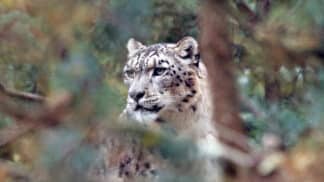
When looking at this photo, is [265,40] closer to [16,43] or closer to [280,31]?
[280,31]

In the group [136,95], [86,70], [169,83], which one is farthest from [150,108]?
[86,70]

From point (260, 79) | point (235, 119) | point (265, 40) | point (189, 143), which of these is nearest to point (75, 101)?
point (189, 143)

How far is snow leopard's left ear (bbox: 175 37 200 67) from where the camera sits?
323 inches

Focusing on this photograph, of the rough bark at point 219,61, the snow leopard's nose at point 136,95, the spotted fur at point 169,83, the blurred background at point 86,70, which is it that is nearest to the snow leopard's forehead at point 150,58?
the spotted fur at point 169,83

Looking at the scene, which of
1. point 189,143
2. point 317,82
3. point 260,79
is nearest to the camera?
point 189,143

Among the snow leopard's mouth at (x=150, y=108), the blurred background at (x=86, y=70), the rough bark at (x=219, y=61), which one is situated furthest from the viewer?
the snow leopard's mouth at (x=150, y=108)

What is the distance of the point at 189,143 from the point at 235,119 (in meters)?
0.28

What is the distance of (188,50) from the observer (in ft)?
27.0

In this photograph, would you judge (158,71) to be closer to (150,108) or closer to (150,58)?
(150,58)

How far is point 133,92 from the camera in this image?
7.95 meters

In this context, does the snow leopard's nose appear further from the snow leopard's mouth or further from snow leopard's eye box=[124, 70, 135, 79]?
snow leopard's eye box=[124, 70, 135, 79]

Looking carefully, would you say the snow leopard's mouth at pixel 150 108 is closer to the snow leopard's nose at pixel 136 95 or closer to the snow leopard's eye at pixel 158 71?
the snow leopard's nose at pixel 136 95

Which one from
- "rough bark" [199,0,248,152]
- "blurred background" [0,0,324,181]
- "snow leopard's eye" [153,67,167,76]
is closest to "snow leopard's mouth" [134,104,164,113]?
"snow leopard's eye" [153,67,167,76]

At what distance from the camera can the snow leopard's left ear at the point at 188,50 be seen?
821cm
